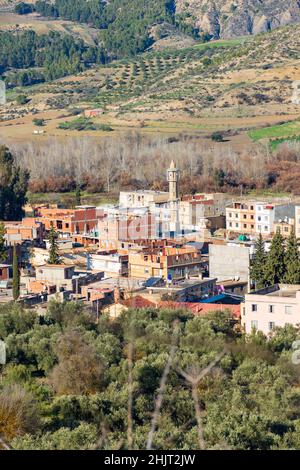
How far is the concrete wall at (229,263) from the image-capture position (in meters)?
25.5

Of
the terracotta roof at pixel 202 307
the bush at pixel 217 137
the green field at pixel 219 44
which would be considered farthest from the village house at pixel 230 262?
the green field at pixel 219 44

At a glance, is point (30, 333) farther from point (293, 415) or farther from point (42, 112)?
point (42, 112)

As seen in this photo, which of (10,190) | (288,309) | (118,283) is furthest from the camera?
(10,190)

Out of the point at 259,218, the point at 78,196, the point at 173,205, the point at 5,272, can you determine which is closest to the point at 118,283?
the point at 5,272

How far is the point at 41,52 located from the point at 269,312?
6384 cm

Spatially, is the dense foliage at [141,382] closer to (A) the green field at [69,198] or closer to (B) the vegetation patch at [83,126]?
(A) the green field at [69,198]

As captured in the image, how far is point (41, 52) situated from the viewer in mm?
82250

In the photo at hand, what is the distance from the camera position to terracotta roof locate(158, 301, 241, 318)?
68.6ft

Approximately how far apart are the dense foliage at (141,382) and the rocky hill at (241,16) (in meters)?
72.9

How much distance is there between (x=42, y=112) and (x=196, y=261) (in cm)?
3718

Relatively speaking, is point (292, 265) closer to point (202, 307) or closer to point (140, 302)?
point (202, 307)

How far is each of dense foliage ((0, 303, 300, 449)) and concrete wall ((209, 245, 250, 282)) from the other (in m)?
5.31

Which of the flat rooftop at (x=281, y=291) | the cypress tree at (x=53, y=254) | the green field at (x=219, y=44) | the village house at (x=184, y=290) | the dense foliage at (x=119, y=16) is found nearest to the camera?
the flat rooftop at (x=281, y=291)
